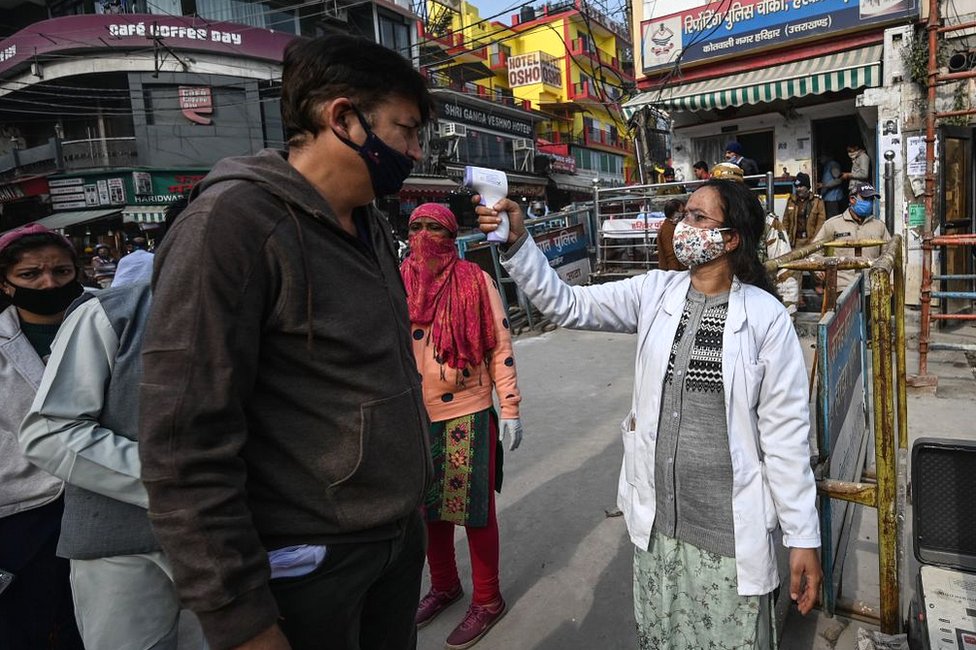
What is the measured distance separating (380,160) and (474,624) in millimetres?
2183

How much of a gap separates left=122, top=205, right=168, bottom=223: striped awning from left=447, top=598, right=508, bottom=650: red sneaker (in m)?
19.4

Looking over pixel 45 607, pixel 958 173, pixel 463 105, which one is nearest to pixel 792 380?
pixel 45 607

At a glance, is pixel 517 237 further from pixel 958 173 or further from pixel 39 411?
pixel 958 173

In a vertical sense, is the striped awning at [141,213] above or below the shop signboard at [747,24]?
below

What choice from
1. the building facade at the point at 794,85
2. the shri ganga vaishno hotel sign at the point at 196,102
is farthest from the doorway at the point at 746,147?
the shri ganga vaishno hotel sign at the point at 196,102

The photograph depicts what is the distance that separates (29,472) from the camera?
203 centimetres

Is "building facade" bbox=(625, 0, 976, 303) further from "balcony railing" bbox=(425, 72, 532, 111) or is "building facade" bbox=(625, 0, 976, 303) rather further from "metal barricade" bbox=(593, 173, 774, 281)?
"balcony railing" bbox=(425, 72, 532, 111)

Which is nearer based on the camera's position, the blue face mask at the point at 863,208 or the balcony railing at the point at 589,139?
the blue face mask at the point at 863,208

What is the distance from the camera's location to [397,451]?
1300mm

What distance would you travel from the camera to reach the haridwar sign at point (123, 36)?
1877cm

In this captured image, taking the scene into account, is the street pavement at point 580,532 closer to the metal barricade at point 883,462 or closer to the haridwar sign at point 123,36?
the metal barricade at point 883,462

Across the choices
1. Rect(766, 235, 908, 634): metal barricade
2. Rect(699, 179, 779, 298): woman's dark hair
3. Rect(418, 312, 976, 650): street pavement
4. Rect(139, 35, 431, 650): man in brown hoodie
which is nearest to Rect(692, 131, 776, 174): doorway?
Rect(418, 312, 976, 650): street pavement

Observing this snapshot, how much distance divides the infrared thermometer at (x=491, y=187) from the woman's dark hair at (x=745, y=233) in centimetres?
73

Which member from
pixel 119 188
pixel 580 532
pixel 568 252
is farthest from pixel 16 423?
pixel 119 188
